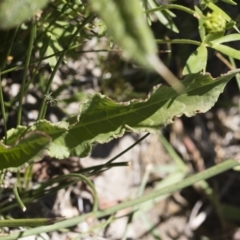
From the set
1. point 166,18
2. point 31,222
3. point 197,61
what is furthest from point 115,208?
point 166,18

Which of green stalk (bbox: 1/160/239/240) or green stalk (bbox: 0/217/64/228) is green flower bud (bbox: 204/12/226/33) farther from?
green stalk (bbox: 0/217/64/228)

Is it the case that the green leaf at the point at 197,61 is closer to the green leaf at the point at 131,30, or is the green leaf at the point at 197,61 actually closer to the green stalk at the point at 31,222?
the green stalk at the point at 31,222

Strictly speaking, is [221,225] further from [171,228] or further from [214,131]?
[214,131]

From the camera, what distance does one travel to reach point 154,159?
6.75 feet

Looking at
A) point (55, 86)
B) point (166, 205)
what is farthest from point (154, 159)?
point (55, 86)

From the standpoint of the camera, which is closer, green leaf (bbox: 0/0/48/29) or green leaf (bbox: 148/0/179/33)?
green leaf (bbox: 0/0/48/29)

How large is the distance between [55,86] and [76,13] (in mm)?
589

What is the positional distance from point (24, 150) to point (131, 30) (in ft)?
2.00

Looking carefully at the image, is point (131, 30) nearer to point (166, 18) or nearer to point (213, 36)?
point (213, 36)

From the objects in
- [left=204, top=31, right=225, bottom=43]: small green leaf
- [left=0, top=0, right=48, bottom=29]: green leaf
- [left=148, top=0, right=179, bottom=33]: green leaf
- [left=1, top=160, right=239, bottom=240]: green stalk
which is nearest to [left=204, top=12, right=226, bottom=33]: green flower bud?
[left=204, top=31, right=225, bottom=43]: small green leaf

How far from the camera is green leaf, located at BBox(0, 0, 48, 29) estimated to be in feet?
2.22

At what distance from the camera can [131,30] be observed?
55 cm

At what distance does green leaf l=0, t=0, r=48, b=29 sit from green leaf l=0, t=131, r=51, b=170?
36 cm

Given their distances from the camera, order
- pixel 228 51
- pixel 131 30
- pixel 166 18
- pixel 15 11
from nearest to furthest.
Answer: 1. pixel 131 30
2. pixel 15 11
3. pixel 228 51
4. pixel 166 18
